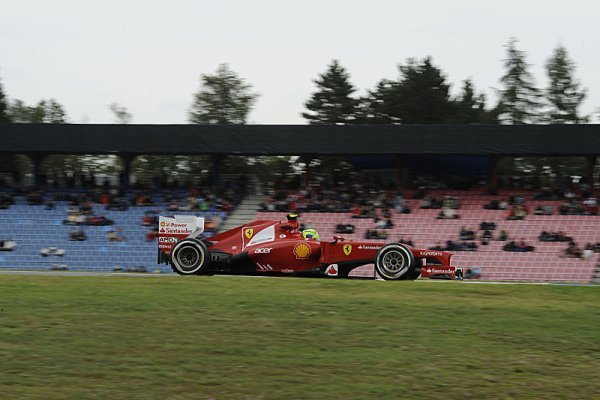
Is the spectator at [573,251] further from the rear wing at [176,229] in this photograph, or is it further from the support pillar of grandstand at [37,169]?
the support pillar of grandstand at [37,169]

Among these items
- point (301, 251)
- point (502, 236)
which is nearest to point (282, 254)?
point (301, 251)

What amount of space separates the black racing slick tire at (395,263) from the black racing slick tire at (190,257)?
3.66 meters

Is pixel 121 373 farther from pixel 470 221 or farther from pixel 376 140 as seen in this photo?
pixel 376 140

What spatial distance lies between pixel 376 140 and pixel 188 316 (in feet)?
87.3

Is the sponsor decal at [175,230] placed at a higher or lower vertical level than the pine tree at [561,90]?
lower

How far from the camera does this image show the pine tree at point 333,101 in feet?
231

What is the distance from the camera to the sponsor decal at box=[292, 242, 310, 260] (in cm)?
1758

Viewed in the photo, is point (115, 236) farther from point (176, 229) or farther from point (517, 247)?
point (517, 247)

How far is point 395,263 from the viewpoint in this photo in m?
17.1

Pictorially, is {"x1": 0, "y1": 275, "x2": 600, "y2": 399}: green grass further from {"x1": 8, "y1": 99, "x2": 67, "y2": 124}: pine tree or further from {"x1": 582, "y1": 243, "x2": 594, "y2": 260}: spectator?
{"x1": 8, "y1": 99, "x2": 67, "y2": 124}: pine tree

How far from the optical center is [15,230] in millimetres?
33469

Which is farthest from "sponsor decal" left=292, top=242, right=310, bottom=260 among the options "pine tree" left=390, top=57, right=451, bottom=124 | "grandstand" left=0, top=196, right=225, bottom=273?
"pine tree" left=390, top=57, right=451, bottom=124

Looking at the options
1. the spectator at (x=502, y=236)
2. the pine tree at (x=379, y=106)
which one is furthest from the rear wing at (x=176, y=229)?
the pine tree at (x=379, y=106)

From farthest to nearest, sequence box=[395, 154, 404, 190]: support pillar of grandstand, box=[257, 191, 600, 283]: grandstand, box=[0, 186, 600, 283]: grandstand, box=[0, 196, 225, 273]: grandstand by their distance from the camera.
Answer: box=[395, 154, 404, 190]: support pillar of grandstand → box=[0, 196, 225, 273]: grandstand → box=[0, 186, 600, 283]: grandstand → box=[257, 191, 600, 283]: grandstand
